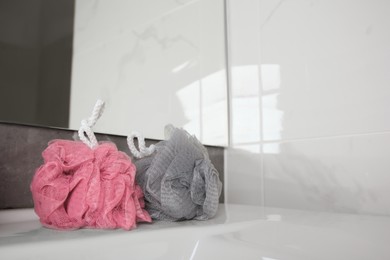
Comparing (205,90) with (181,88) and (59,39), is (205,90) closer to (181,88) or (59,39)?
(181,88)

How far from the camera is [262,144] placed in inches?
28.7

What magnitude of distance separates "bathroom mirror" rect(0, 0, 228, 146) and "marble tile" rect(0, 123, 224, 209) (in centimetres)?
2

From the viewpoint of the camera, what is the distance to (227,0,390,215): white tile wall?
0.56 m

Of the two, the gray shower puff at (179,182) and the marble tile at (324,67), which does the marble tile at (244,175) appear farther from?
the gray shower puff at (179,182)

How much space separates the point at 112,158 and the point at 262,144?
0.42 m

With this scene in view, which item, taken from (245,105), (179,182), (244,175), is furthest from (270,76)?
(179,182)

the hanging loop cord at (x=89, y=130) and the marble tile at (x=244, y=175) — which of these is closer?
the hanging loop cord at (x=89, y=130)

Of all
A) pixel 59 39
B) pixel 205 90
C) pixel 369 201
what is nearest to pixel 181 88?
pixel 205 90

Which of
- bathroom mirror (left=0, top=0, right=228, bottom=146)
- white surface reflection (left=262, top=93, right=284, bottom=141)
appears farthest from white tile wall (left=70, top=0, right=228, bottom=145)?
white surface reflection (left=262, top=93, right=284, bottom=141)

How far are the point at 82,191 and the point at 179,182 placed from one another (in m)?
0.13

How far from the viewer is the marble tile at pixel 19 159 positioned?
462 mm

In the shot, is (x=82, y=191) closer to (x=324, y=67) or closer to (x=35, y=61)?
(x=35, y=61)

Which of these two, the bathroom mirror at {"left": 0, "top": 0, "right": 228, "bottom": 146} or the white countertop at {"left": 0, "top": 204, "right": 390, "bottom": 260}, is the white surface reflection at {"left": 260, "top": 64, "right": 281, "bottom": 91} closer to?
the bathroom mirror at {"left": 0, "top": 0, "right": 228, "bottom": 146}

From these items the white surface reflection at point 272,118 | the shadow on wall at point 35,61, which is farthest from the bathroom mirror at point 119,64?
the white surface reflection at point 272,118
